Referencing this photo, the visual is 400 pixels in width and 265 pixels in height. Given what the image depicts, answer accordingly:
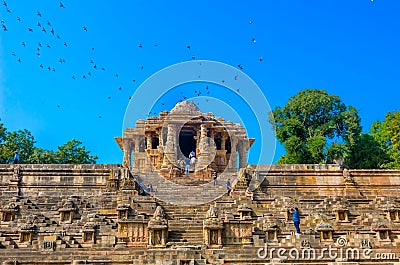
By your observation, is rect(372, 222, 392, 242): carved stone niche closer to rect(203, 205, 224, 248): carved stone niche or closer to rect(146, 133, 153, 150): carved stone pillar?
rect(203, 205, 224, 248): carved stone niche

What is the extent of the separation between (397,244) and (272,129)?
20.3m

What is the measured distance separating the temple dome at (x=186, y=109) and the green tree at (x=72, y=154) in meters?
12.2

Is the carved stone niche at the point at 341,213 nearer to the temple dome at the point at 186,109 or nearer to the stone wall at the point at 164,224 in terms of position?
the stone wall at the point at 164,224

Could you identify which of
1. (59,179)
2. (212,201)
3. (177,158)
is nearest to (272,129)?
(177,158)

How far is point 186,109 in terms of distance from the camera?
114 feet

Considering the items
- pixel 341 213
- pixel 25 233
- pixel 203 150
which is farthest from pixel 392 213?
pixel 25 233

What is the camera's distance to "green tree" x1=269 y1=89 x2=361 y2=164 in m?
34.0

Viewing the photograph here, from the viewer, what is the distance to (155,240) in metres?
16.2

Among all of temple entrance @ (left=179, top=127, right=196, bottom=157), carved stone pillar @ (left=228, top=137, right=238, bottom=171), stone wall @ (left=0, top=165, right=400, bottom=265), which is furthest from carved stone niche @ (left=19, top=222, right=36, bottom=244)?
temple entrance @ (left=179, top=127, right=196, bottom=157)

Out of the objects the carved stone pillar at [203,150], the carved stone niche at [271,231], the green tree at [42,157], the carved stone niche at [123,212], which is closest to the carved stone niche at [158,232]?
the carved stone niche at [123,212]

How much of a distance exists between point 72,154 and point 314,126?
73.9 ft

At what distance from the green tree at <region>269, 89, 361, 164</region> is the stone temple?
12.4 ft

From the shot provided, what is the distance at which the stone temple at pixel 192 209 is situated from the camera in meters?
15.3

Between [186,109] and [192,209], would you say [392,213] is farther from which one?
[186,109]
